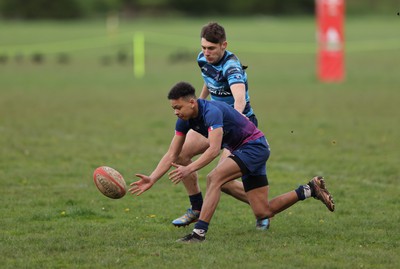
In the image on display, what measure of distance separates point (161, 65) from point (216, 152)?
2771cm

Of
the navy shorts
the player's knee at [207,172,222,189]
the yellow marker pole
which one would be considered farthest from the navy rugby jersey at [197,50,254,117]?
the yellow marker pole

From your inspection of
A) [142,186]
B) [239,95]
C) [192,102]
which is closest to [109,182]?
[142,186]

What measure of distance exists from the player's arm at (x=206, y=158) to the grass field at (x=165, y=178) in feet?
2.15

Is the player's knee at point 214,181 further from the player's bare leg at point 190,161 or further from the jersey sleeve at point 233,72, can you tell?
the jersey sleeve at point 233,72

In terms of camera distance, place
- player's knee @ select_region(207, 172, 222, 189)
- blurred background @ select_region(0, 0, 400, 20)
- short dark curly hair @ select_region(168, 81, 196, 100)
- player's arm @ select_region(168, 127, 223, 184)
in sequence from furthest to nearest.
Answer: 1. blurred background @ select_region(0, 0, 400, 20)
2. player's knee @ select_region(207, 172, 222, 189)
3. short dark curly hair @ select_region(168, 81, 196, 100)
4. player's arm @ select_region(168, 127, 223, 184)

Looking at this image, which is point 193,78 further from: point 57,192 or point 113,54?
point 57,192

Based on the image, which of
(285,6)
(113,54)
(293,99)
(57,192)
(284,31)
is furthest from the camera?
(285,6)

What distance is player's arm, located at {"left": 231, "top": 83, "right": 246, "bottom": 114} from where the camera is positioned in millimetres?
8250

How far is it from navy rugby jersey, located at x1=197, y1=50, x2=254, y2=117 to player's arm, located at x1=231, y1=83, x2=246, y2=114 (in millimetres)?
56

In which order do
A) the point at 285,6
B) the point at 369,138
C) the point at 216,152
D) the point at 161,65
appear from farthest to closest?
the point at 285,6
the point at 161,65
the point at 369,138
the point at 216,152

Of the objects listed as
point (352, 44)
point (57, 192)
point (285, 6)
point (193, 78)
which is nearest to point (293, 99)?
point (193, 78)

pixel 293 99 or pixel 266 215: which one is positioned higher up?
pixel 266 215

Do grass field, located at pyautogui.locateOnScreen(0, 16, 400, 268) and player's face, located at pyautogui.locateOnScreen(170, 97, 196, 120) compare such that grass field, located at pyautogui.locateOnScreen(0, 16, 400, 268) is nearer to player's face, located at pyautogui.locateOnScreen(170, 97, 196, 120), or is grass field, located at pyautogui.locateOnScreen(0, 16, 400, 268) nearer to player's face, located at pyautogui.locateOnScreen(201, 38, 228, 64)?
player's face, located at pyautogui.locateOnScreen(170, 97, 196, 120)

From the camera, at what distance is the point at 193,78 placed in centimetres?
2836
